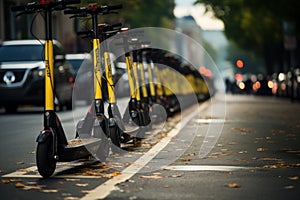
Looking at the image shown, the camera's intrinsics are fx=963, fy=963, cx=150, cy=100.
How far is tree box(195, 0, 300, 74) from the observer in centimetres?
5122

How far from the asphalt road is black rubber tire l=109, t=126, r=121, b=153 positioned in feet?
0.71

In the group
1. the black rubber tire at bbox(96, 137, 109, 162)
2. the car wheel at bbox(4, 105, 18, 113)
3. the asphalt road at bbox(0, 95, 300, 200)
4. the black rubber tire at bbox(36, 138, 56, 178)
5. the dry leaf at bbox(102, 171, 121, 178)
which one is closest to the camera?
the asphalt road at bbox(0, 95, 300, 200)

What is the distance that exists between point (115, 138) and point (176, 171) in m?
2.03

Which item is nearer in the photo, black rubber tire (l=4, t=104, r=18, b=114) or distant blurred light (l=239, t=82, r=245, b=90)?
black rubber tire (l=4, t=104, r=18, b=114)

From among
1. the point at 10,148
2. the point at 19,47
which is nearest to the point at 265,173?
the point at 10,148

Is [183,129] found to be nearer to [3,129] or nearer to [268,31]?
[3,129]

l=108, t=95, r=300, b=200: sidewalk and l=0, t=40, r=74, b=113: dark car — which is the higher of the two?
l=0, t=40, r=74, b=113: dark car

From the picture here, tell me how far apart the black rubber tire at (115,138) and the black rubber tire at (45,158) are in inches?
94.9

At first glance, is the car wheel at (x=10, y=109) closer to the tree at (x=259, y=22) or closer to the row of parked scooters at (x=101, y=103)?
the row of parked scooters at (x=101, y=103)

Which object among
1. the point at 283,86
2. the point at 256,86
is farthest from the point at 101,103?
the point at 256,86

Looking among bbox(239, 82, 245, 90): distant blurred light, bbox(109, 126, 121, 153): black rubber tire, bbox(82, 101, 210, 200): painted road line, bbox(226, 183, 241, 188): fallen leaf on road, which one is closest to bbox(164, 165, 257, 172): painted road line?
bbox(82, 101, 210, 200): painted road line

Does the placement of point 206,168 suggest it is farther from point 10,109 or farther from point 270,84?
point 270,84

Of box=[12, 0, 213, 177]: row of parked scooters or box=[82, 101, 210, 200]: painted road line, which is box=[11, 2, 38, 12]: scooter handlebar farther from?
box=[82, 101, 210, 200]: painted road line

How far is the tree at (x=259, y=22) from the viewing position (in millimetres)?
51219
